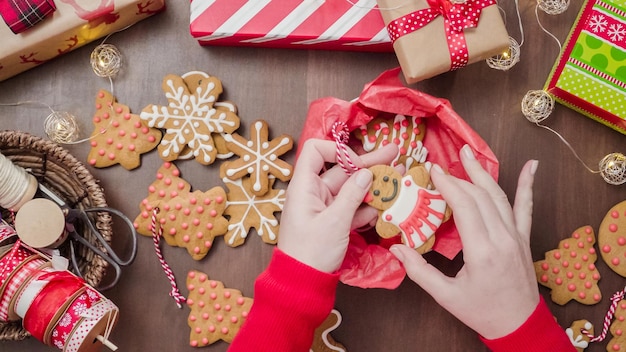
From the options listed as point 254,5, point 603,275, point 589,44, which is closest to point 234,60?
point 254,5

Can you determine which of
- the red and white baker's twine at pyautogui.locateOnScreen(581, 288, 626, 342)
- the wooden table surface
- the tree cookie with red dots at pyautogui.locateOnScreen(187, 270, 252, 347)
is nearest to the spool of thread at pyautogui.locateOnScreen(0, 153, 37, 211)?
the wooden table surface

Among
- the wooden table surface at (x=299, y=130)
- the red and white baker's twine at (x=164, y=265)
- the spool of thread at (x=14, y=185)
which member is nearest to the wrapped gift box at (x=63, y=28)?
the wooden table surface at (x=299, y=130)

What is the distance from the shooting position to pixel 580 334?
1.11 m

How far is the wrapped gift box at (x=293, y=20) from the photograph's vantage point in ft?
3.55

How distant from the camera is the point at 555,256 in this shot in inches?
44.1

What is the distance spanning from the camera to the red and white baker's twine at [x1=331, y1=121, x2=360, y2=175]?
971 millimetres

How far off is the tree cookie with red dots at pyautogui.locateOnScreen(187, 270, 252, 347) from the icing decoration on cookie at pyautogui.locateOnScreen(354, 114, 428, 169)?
37 cm

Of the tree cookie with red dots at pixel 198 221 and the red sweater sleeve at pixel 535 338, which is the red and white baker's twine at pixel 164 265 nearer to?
the tree cookie with red dots at pixel 198 221

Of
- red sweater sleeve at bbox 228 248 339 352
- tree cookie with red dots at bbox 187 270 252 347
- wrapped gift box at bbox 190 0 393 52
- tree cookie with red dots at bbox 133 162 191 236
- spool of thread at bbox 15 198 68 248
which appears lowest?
tree cookie with red dots at bbox 187 270 252 347

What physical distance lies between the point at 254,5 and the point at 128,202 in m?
0.45

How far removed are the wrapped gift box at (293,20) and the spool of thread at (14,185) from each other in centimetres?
39

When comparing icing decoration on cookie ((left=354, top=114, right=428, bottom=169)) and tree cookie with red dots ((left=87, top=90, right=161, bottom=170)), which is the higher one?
tree cookie with red dots ((left=87, top=90, right=161, bottom=170))

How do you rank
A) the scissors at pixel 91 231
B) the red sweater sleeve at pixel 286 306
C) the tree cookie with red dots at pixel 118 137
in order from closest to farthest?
the red sweater sleeve at pixel 286 306
the scissors at pixel 91 231
the tree cookie with red dots at pixel 118 137

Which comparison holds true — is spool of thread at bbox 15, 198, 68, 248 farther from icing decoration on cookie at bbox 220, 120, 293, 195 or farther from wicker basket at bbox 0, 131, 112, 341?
icing decoration on cookie at bbox 220, 120, 293, 195
